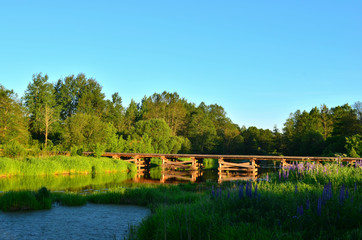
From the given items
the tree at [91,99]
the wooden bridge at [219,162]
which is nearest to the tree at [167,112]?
the tree at [91,99]

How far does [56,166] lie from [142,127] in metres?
33.6

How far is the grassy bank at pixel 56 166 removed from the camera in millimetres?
27188

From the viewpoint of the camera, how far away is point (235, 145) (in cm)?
8762

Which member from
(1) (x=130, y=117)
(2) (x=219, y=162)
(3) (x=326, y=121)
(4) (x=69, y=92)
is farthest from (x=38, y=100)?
(3) (x=326, y=121)

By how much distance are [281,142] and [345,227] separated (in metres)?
88.1

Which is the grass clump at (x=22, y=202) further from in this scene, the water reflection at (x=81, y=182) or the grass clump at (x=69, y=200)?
the water reflection at (x=81, y=182)

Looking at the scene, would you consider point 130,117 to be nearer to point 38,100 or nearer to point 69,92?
point 69,92

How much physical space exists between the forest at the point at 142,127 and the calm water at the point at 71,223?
21.3 m

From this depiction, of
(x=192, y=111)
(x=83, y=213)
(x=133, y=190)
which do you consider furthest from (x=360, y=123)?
(x=83, y=213)

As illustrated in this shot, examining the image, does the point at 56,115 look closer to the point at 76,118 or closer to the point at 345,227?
the point at 76,118

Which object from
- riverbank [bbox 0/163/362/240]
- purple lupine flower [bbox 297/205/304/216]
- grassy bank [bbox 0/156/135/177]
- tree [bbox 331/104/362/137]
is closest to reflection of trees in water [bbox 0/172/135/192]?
grassy bank [bbox 0/156/135/177]

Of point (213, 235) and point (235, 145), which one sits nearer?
point (213, 235)

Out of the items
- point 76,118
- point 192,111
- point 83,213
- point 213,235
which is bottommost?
point 83,213

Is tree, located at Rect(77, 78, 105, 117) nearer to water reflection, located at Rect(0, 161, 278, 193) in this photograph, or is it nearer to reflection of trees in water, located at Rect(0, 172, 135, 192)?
water reflection, located at Rect(0, 161, 278, 193)
